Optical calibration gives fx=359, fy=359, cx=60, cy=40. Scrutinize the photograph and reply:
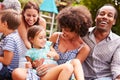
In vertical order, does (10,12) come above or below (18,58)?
above

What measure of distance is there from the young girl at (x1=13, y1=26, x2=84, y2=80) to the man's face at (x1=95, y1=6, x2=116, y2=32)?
726 mm

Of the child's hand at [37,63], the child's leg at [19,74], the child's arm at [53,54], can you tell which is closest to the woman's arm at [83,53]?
the child's arm at [53,54]

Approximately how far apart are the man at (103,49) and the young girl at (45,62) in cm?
55

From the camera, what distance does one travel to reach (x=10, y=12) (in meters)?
4.45

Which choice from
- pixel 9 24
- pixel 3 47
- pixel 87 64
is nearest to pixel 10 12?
pixel 9 24

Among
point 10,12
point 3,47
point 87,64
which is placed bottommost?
point 87,64

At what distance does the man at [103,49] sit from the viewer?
178 inches

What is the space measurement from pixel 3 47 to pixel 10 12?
491 millimetres

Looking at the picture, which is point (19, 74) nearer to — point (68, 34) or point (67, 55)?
point (67, 55)

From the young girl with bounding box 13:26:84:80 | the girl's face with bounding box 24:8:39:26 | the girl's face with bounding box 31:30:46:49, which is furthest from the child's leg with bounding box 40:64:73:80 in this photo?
the girl's face with bounding box 24:8:39:26

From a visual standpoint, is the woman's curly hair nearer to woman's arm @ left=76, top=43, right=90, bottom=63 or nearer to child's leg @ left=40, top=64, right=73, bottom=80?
woman's arm @ left=76, top=43, right=90, bottom=63

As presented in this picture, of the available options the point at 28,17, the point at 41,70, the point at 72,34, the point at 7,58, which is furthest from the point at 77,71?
the point at 28,17

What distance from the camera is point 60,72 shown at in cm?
382

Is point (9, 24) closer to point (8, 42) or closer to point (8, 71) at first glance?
point (8, 42)
